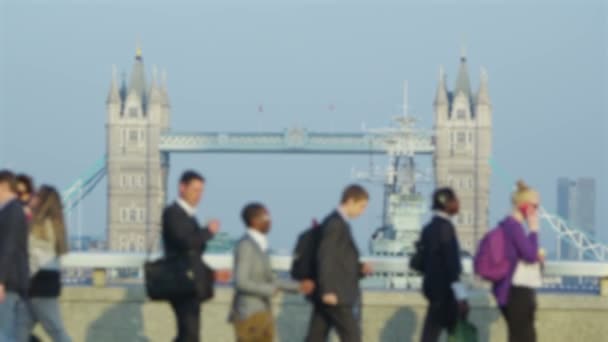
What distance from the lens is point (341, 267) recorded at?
10.4m

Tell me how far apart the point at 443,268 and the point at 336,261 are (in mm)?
741

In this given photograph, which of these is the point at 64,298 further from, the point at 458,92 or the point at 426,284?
the point at 458,92

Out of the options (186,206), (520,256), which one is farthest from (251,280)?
(520,256)

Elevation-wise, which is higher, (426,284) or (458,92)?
→ (458,92)

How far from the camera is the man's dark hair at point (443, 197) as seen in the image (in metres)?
10.7

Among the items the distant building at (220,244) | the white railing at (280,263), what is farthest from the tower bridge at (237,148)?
the white railing at (280,263)

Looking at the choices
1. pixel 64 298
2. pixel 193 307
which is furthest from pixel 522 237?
pixel 64 298

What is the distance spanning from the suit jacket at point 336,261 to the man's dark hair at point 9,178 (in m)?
1.80

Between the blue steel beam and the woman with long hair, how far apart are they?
12032cm

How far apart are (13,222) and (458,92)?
131 metres

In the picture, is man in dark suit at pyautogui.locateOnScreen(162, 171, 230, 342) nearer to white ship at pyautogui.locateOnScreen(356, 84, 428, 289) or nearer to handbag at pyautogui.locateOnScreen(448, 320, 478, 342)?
handbag at pyautogui.locateOnScreen(448, 320, 478, 342)

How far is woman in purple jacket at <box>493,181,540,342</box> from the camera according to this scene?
34.8 feet

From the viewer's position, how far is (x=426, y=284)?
35.1 feet

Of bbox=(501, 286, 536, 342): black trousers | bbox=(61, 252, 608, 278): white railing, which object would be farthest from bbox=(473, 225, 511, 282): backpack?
bbox=(61, 252, 608, 278): white railing
